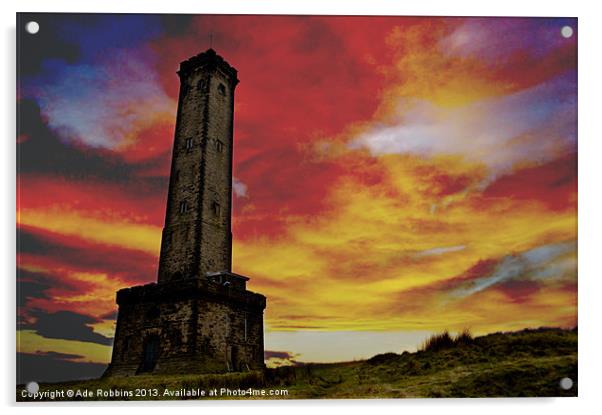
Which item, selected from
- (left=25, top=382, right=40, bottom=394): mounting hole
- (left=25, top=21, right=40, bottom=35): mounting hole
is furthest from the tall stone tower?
(left=25, top=382, right=40, bottom=394): mounting hole

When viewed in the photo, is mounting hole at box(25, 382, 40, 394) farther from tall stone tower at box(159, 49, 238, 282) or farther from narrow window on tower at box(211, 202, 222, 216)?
narrow window on tower at box(211, 202, 222, 216)

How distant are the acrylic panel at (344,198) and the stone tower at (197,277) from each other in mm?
1320

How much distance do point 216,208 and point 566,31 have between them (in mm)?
9994

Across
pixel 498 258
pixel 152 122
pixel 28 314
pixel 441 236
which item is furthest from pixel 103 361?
pixel 498 258

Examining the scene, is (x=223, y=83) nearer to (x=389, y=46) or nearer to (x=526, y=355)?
(x=389, y=46)

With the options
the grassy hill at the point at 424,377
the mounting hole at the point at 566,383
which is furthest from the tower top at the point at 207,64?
the mounting hole at the point at 566,383

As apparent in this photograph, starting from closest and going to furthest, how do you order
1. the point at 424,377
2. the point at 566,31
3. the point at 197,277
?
the point at 424,377
the point at 566,31
the point at 197,277

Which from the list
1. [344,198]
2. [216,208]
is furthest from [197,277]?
[344,198]

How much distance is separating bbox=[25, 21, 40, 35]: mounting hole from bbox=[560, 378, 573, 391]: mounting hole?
1179cm

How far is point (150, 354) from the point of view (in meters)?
15.3

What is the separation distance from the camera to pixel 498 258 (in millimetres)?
12031

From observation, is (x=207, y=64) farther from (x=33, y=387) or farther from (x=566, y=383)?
(x=566, y=383)

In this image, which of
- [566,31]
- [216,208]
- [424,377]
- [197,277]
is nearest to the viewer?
[424,377]

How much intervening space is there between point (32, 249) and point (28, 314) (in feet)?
3.93
